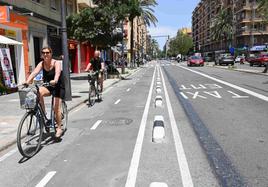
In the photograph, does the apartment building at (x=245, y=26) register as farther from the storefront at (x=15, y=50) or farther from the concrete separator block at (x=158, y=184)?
the concrete separator block at (x=158, y=184)

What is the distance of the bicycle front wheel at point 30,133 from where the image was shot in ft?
19.0

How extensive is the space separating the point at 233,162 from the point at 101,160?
2056 millimetres

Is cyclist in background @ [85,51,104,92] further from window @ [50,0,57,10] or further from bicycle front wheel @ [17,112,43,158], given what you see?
window @ [50,0,57,10]

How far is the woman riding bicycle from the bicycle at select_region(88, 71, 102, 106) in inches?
199

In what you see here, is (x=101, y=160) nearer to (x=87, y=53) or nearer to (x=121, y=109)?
(x=121, y=109)

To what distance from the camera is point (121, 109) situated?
1097 cm

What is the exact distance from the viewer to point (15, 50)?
18844mm

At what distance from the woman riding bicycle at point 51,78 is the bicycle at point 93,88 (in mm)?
5050

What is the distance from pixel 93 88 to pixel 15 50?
8.50m

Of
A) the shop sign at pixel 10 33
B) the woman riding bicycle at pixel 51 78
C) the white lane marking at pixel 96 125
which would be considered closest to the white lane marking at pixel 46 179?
the woman riding bicycle at pixel 51 78

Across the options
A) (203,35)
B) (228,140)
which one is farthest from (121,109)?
(203,35)

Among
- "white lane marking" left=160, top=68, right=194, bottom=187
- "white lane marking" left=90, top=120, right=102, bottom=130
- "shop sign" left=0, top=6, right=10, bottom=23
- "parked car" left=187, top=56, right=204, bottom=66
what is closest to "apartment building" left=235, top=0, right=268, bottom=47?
"parked car" left=187, top=56, right=204, bottom=66

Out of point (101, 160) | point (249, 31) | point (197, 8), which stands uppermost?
point (197, 8)

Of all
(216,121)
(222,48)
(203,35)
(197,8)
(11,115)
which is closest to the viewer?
(216,121)
